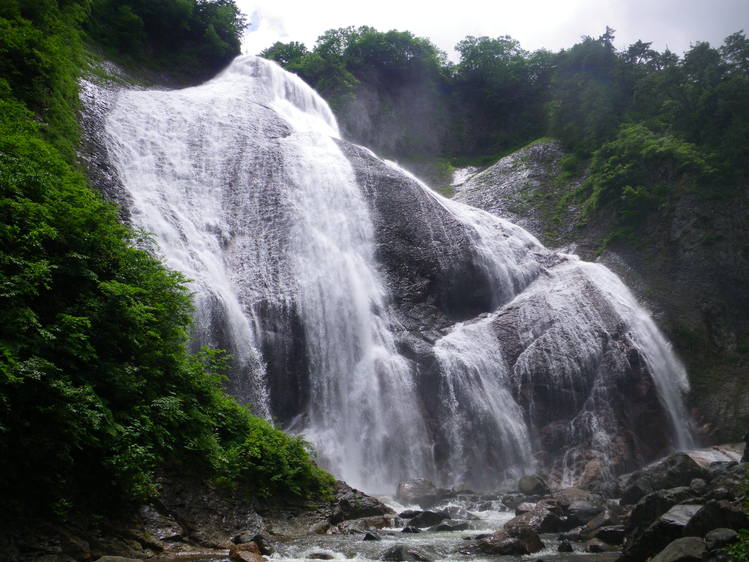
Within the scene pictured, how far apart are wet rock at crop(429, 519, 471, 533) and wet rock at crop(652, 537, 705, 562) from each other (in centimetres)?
488

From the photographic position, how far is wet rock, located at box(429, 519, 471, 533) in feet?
37.8

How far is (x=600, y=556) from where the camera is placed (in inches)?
364

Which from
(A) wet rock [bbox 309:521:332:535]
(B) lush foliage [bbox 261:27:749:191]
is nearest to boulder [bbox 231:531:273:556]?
(A) wet rock [bbox 309:521:332:535]

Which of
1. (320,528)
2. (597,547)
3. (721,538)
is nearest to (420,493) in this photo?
(320,528)

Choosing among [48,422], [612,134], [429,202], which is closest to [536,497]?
[48,422]

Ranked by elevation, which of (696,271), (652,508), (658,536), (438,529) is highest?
(696,271)

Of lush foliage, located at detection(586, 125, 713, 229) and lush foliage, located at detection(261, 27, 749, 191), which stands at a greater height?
lush foliage, located at detection(261, 27, 749, 191)

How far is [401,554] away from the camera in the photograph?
8680 mm

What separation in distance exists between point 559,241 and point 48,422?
28434 millimetres

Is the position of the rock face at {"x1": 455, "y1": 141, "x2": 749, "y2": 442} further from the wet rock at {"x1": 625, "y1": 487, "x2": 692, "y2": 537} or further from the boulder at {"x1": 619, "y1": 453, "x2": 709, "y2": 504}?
the wet rock at {"x1": 625, "y1": 487, "x2": 692, "y2": 537}

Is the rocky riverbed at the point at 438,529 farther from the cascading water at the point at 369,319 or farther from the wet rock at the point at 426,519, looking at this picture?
the cascading water at the point at 369,319

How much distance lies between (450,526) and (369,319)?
9873mm

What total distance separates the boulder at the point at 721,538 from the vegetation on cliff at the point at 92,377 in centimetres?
738

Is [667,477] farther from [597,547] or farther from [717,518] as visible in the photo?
[717,518]
